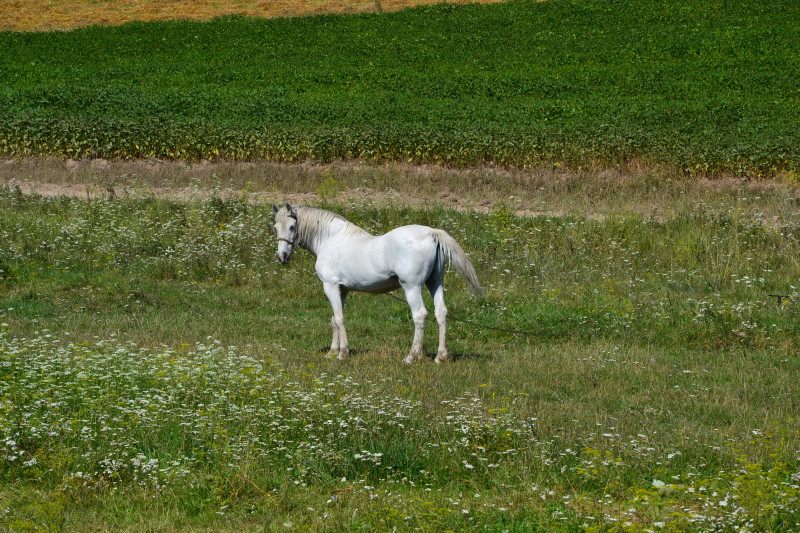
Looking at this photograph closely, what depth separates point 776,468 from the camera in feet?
22.7

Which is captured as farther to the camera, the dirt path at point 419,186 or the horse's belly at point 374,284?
the dirt path at point 419,186

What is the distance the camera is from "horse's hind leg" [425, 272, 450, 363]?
12.5 meters

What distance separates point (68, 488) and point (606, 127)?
2305 centimetres

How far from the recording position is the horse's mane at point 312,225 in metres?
13.3

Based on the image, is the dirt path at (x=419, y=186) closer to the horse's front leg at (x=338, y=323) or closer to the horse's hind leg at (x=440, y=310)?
the horse's front leg at (x=338, y=323)

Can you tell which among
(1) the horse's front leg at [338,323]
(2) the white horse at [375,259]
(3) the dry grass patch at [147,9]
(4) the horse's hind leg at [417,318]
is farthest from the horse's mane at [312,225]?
(3) the dry grass patch at [147,9]

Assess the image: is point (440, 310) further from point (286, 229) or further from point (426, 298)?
point (426, 298)

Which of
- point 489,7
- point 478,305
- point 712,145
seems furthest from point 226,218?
point 489,7

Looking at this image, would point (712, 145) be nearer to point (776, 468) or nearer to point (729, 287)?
point (729, 287)

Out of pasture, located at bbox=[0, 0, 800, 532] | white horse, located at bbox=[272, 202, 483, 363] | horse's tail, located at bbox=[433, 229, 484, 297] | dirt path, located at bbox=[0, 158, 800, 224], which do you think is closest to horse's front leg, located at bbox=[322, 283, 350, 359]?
white horse, located at bbox=[272, 202, 483, 363]

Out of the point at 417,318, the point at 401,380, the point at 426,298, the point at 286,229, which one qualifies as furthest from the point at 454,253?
the point at 426,298

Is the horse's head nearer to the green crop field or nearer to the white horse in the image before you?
the white horse

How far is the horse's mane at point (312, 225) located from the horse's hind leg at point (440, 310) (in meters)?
1.41

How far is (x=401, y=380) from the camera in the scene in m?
11.0
